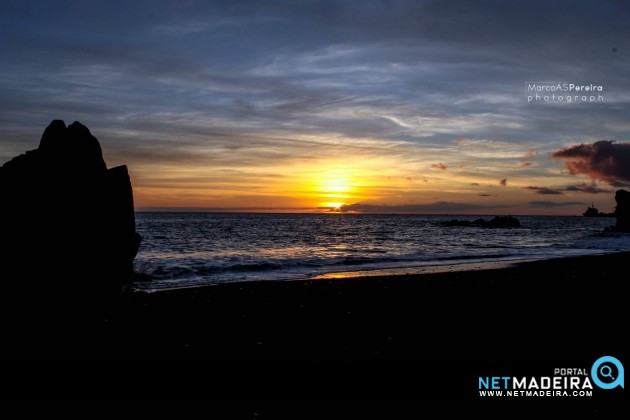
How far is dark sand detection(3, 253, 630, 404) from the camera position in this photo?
799 cm

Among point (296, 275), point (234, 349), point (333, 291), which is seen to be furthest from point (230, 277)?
point (234, 349)

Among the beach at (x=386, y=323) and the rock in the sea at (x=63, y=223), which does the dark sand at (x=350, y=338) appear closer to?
the beach at (x=386, y=323)

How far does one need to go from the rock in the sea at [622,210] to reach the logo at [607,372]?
110105 millimetres

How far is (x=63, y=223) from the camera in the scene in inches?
500

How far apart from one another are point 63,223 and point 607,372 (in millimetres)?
13226

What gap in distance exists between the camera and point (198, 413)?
6641mm

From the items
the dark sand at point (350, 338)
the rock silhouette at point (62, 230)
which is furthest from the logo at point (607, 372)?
the rock silhouette at point (62, 230)

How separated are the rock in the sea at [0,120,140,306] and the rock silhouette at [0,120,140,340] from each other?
22 mm

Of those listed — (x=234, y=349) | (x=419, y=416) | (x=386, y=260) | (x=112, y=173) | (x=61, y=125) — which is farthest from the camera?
(x=386, y=260)

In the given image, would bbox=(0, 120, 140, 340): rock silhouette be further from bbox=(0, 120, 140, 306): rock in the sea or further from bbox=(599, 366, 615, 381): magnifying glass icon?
bbox=(599, 366, 615, 381): magnifying glass icon

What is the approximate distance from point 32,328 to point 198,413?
7.22 metres

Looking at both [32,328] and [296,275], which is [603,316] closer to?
[32,328]

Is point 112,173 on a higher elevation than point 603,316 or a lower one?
higher

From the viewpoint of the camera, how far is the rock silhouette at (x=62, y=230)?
11812mm
